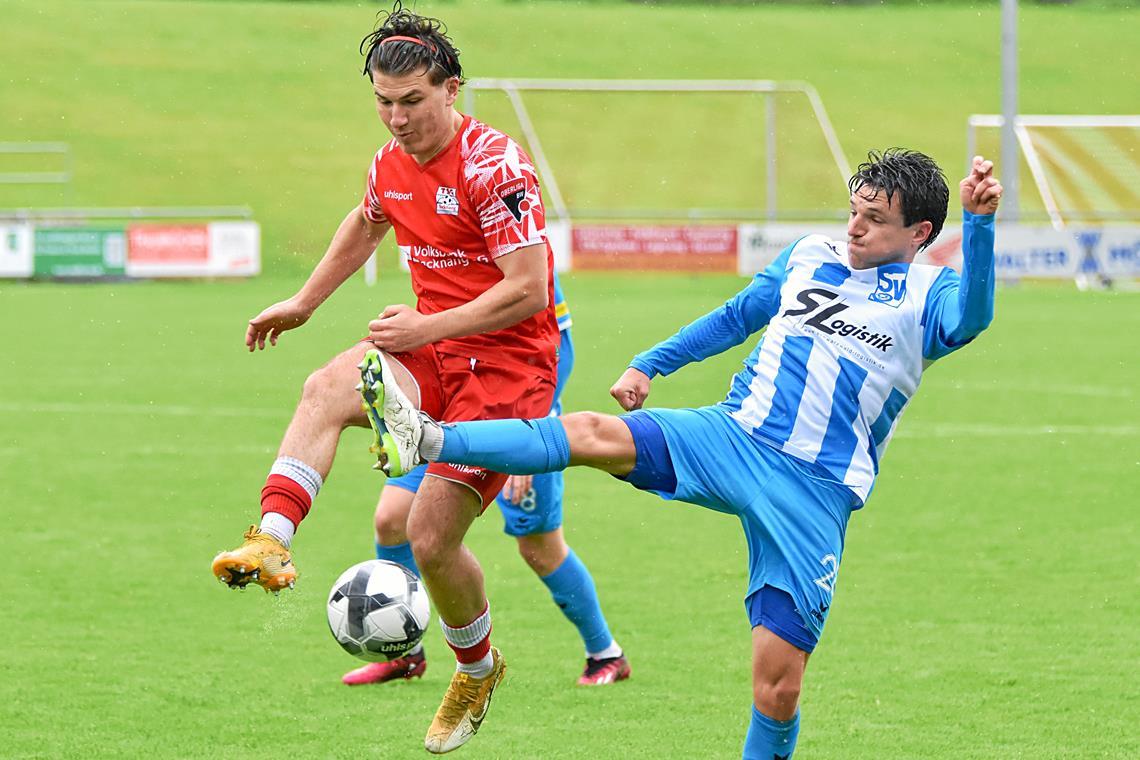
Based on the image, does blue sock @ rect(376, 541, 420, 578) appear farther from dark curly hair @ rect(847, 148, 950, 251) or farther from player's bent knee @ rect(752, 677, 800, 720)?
dark curly hair @ rect(847, 148, 950, 251)

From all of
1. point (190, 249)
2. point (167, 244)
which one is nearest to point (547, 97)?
point (190, 249)

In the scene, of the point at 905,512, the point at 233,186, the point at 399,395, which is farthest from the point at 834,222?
the point at 399,395

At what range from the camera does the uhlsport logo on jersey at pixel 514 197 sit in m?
5.01

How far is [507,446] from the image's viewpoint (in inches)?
171

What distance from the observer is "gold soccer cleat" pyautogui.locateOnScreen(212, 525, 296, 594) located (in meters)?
4.38

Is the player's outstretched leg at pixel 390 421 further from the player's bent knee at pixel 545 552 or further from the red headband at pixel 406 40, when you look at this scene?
the player's bent knee at pixel 545 552

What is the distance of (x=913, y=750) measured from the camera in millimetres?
5457

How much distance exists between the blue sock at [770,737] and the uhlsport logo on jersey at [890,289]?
1254 millimetres

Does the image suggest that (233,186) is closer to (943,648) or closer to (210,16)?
(210,16)

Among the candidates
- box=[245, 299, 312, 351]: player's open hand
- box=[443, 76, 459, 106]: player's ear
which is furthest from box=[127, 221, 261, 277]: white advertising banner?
box=[443, 76, 459, 106]: player's ear

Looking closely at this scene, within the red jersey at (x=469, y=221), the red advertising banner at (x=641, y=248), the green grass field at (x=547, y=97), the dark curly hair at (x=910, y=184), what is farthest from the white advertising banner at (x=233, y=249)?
the dark curly hair at (x=910, y=184)

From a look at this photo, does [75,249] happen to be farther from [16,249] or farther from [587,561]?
[587,561]

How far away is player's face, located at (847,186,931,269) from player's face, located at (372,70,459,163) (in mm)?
1329

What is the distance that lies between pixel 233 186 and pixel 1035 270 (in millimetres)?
20968
